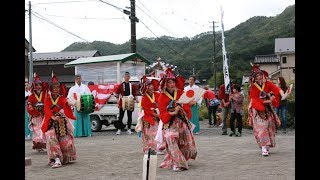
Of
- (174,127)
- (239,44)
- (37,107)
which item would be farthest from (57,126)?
(239,44)

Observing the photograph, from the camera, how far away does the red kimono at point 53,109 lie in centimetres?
916

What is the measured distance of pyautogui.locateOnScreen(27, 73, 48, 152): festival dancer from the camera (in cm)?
1047

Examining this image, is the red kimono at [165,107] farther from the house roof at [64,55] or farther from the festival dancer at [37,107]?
the house roof at [64,55]

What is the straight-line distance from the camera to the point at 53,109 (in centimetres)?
931

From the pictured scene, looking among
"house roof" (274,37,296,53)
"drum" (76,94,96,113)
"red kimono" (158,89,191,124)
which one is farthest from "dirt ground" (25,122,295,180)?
"house roof" (274,37,296,53)

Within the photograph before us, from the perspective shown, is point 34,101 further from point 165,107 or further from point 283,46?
point 283,46

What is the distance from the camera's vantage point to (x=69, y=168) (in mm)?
8945

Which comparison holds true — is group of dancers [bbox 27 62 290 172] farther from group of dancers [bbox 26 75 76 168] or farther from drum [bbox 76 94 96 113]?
drum [bbox 76 94 96 113]

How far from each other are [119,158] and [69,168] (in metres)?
1.35

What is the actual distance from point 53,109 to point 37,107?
157cm

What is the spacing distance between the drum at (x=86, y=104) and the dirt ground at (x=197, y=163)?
2.34 metres

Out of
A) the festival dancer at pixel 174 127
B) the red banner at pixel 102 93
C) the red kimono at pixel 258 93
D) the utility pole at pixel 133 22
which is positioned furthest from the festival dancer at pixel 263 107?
the utility pole at pixel 133 22

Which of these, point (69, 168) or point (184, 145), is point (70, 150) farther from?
point (184, 145)
